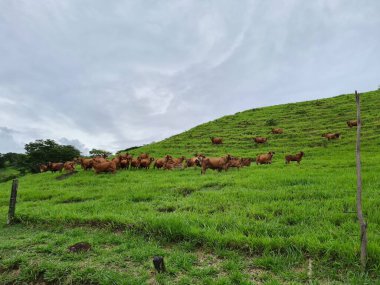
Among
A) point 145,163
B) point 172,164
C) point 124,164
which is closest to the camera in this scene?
point 172,164

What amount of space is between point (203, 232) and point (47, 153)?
48.8 meters

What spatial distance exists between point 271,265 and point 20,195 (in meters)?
12.1

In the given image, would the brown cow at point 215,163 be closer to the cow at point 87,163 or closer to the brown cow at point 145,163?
the brown cow at point 145,163

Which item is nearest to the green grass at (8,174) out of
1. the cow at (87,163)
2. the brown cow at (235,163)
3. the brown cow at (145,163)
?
the cow at (87,163)

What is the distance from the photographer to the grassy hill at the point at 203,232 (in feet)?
17.5

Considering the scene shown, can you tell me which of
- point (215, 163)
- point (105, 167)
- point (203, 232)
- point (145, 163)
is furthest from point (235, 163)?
point (203, 232)

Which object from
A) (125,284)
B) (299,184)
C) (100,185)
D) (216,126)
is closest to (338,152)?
(299,184)

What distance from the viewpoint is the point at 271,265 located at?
536 centimetres

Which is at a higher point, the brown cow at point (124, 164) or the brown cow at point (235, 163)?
the brown cow at point (124, 164)

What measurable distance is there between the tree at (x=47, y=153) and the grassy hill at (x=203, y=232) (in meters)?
38.6

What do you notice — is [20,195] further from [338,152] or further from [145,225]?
[338,152]

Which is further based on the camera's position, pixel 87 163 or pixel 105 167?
pixel 87 163

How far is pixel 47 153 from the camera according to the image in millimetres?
49375

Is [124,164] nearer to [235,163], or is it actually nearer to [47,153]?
[235,163]
